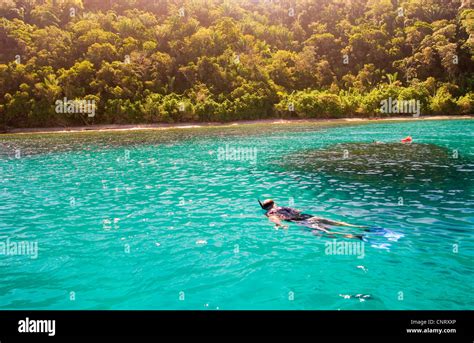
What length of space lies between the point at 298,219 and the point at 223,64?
116 m

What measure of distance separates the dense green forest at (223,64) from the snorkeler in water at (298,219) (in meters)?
88.0

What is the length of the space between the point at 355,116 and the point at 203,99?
44.3 m

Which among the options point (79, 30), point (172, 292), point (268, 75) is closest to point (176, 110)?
point (268, 75)

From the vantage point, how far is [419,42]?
410 ft

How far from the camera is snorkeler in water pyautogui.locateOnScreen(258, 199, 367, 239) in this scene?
43.3ft

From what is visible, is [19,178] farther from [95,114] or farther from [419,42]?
[419,42]

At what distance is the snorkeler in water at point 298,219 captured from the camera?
13188 mm

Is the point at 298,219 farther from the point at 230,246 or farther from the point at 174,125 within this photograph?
the point at 174,125
